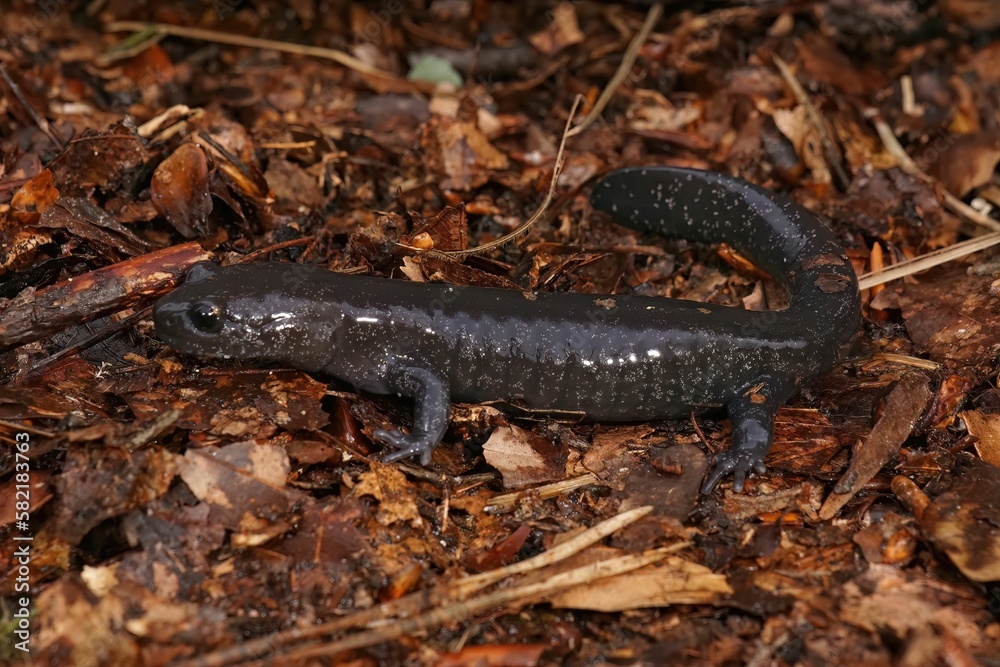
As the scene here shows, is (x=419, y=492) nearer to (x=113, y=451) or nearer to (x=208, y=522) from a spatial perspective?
(x=208, y=522)

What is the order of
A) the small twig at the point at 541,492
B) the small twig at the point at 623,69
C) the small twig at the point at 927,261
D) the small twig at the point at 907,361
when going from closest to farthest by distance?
the small twig at the point at 541,492, the small twig at the point at 907,361, the small twig at the point at 927,261, the small twig at the point at 623,69

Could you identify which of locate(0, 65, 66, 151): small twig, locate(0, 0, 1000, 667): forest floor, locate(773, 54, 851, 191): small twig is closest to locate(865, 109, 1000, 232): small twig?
locate(0, 0, 1000, 667): forest floor

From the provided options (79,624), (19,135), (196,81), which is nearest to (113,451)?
(79,624)

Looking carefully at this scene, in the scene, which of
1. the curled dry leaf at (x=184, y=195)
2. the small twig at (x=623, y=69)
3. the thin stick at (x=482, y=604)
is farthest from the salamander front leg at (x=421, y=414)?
the small twig at (x=623, y=69)

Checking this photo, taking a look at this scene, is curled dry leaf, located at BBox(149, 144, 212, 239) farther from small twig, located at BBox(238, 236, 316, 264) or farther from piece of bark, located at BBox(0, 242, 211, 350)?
piece of bark, located at BBox(0, 242, 211, 350)

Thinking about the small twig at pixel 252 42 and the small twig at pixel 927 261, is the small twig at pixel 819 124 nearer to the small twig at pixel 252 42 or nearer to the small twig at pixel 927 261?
the small twig at pixel 927 261

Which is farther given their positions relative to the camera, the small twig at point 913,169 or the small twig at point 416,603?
the small twig at point 913,169

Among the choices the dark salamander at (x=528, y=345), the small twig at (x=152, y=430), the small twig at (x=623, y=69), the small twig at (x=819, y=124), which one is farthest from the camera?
the small twig at (x=623, y=69)
